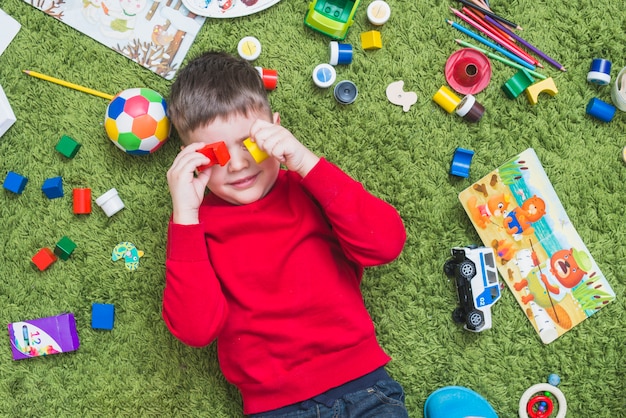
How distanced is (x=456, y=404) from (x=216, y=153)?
2.29ft

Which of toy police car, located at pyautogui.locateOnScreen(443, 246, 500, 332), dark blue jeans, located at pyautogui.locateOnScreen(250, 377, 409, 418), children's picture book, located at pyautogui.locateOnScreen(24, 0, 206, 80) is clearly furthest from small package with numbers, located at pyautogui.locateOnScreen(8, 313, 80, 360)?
toy police car, located at pyautogui.locateOnScreen(443, 246, 500, 332)

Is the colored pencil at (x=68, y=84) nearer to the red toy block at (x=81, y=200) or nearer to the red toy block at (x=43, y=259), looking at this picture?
the red toy block at (x=81, y=200)

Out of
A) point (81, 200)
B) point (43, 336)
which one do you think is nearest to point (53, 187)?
point (81, 200)

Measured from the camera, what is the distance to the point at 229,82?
3.33 feet

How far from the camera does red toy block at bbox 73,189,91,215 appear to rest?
47.8 inches

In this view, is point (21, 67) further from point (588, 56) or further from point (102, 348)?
point (588, 56)

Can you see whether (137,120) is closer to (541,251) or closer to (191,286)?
(191,286)

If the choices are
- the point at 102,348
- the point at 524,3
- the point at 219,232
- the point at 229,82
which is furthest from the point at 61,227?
the point at 524,3

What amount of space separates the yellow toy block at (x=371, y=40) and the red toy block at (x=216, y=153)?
1.42ft

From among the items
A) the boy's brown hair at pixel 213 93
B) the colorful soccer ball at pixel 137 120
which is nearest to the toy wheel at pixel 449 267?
the boy's brown hair at pixel 213 93

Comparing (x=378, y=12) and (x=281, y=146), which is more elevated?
(x=378, y=12)

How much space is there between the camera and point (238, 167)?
0.99m

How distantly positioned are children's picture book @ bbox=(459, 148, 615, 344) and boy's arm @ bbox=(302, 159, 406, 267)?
0.95 ft

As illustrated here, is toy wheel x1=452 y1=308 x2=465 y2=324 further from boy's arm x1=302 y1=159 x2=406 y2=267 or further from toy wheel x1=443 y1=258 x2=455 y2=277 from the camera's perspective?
boy's arm x1=302 y1=159 x2=406 y2=267
